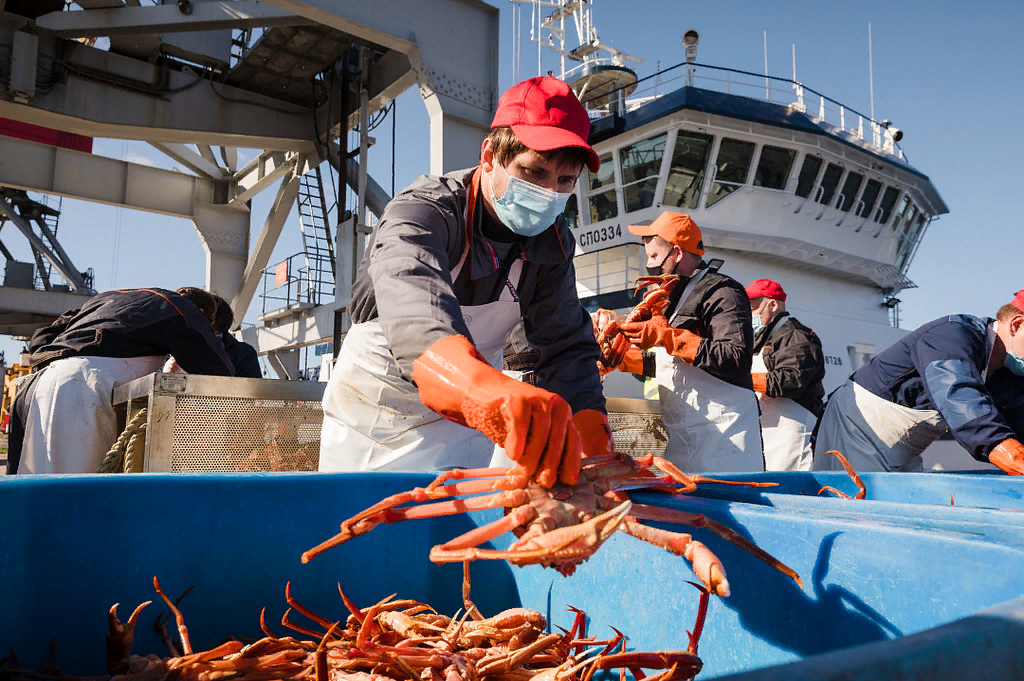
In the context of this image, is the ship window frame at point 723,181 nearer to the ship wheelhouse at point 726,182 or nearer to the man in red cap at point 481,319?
the ship wheelhouse at point 726,182

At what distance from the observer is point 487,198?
1.81 meters

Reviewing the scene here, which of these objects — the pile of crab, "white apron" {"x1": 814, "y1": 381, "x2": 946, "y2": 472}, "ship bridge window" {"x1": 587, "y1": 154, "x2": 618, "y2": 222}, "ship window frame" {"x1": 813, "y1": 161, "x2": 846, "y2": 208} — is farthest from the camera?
"ship window frame" {"x1": 813, "y1": 161, "x2": 846, "y2": 208}

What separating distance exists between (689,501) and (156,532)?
3.55 ft

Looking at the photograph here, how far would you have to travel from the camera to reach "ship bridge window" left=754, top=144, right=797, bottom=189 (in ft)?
33.7

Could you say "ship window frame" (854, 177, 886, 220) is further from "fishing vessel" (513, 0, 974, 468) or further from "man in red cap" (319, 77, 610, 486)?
"man in red cap" (319, 77, 610, 486)

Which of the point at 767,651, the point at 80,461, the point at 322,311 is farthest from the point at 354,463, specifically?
the point at 322,311

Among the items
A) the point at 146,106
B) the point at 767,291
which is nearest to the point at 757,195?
the point at 767,291

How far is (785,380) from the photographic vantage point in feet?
12.2

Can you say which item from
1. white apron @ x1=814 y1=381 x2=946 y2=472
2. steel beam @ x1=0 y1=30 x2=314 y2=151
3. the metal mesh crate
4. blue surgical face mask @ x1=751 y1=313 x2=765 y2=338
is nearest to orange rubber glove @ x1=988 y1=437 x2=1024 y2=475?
white apron @ x1=814 y1=381 x2=946 y2=472

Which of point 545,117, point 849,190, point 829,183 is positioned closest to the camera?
point 545,117

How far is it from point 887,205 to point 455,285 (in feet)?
41.5

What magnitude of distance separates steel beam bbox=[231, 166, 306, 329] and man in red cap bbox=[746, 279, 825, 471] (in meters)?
7.13

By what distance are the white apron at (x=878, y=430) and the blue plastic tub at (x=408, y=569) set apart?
2599mm

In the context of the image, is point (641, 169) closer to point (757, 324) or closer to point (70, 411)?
point (757, 324)
